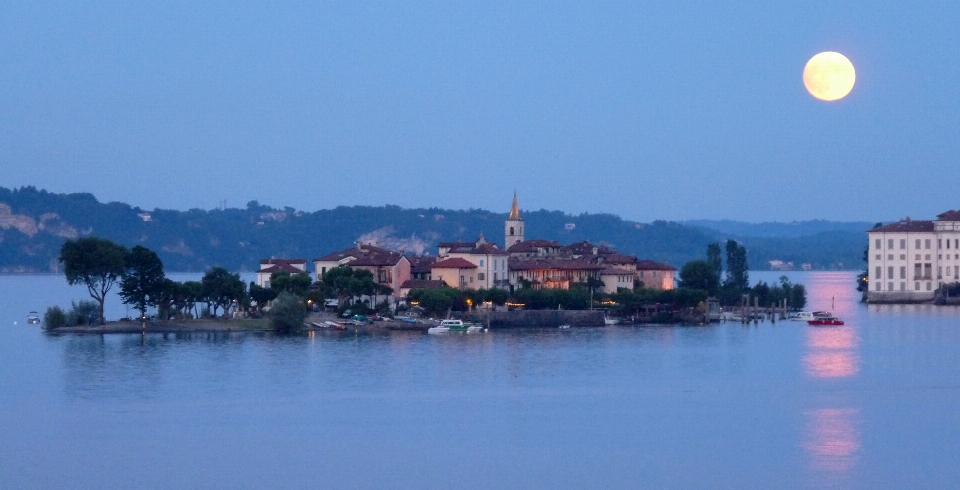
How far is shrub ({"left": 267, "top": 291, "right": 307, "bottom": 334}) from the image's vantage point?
1462 inches

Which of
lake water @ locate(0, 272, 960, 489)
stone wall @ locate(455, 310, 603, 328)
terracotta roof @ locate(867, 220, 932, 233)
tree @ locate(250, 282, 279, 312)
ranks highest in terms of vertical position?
terracotta roof @ locate(867, 220, 932, 233)

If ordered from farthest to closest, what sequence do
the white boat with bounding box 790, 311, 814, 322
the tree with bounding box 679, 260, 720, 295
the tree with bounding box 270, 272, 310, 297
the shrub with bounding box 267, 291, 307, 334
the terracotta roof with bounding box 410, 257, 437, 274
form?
the tree with bounding box 679, 260, 720, 295 → the white boat with bounding box 790, 311, 814, 322 → the terracotta roof with bounding box 410, 257, 437, 274 → the tree with bounding box 270, 272, 310, 297 → the shrub with bounding box 267, 291, 307, 334

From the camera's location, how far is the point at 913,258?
57.9 m

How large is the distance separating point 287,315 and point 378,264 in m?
7.07

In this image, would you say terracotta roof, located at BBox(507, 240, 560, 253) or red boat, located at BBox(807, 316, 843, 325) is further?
terracotta roof, located at BBox(507, 240, 560, 253)

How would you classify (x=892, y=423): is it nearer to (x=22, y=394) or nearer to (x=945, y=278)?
(x=22, y=394)

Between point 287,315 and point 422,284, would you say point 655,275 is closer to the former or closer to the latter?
point 422,284

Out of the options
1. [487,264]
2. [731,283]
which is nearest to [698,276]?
[731,283]

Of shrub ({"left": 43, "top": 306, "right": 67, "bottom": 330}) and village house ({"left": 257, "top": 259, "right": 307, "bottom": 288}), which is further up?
village house ({"left": 257, "top": 259, "right": 307, "bottom": 288})

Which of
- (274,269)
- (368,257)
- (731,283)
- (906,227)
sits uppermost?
(906,227)

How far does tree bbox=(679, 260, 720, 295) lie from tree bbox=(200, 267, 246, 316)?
1724 cm

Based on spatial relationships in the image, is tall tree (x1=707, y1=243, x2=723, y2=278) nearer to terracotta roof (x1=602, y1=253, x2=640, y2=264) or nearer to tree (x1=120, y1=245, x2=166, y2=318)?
terracotta roof (x1=602, y1=253, x2=640, y2=264)

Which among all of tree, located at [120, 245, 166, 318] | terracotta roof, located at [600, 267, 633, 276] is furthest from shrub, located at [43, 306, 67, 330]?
terracotta roof, located at [600, 267, 633, 276]

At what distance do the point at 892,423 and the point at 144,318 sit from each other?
23.0 m
